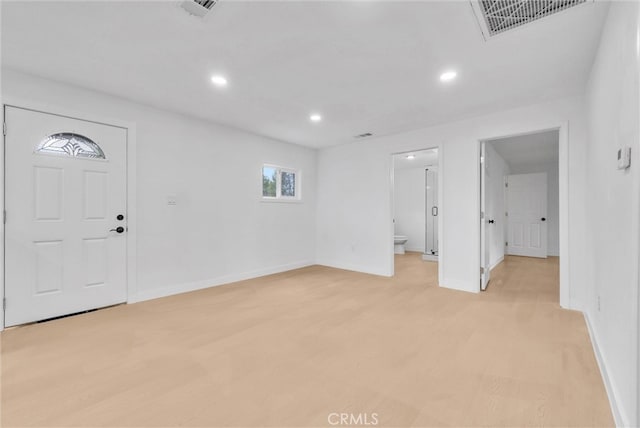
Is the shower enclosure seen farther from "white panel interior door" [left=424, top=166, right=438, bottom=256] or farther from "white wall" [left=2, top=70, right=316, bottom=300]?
"white wall" [left=2, top=70, right=316, bottom=300]

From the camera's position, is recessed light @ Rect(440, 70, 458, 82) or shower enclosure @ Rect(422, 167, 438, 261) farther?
shower enclosure @ Rect(422, 167, 438, 261)

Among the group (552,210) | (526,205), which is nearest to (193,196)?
(526,205)

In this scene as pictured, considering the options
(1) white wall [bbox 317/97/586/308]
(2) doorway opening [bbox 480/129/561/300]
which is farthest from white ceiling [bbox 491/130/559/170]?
(1) white wall [bbox 317/97/586/308]

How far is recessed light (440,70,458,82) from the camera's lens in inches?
101

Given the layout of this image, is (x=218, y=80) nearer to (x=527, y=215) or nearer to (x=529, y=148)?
(x=529, y=148)

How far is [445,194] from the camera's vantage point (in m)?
4.01

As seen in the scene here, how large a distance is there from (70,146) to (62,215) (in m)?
0.73

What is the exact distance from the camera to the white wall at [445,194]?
121 inches

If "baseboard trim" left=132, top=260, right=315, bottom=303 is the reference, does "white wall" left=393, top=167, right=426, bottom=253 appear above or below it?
above

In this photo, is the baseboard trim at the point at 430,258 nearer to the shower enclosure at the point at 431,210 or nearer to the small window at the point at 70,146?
the shower enclosure at the point at 431,210

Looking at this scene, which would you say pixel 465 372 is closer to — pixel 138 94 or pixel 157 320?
pixel 157 320

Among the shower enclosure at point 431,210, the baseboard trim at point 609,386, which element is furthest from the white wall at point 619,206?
the shower enclosure at point 431,210

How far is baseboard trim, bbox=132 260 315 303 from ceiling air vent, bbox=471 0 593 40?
4.09 m

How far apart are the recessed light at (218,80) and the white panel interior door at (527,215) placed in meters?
7.26
